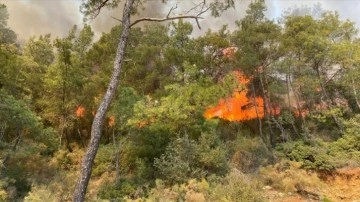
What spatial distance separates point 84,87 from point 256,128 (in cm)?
1386

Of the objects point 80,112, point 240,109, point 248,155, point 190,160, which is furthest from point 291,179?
point 80,112

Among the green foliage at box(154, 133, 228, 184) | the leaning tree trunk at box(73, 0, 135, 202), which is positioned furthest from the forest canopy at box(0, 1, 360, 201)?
the leaning tree trunk at box(73, 0, 135, 202)

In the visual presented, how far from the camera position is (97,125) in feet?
31.9

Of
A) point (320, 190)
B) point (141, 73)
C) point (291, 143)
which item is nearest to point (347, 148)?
point (291, 143)

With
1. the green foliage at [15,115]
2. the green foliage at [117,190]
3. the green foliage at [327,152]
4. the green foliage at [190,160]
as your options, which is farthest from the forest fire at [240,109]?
the green foliage at [15,115]

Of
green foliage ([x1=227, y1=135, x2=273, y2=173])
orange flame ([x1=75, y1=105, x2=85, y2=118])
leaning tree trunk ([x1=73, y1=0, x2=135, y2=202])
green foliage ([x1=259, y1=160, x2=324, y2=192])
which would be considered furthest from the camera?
orange flame ([x1=75, y1=105, x2=85, y2=118])

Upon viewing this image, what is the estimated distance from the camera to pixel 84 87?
22797 mm

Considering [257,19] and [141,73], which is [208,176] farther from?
[257,19]

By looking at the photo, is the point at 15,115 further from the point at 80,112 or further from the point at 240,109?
the point at 240,109

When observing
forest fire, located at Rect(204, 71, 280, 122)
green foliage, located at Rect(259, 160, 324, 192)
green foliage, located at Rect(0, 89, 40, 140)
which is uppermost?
forest fire, located at Rect(204, 71, 280, 122)

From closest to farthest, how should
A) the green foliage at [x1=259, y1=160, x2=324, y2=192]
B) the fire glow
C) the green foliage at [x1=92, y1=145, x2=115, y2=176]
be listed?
the green foliage at [x1=259, y1=160, x2=324, y2=192] → the green foliage at [x1=92, y1=145, x2=115, y2=176] → the fire glow

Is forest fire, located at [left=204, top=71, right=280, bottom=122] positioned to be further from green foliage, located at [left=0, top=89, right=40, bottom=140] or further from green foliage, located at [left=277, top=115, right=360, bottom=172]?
green foliage, located at [left=0, top=89, right=40, bottom=140]

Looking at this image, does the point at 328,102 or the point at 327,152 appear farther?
the point at 328,102

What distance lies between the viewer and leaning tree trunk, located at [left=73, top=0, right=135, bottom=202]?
9.01 meters
